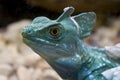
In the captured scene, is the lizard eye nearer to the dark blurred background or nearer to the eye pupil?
the eye pupil

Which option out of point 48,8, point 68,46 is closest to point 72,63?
point 68,46

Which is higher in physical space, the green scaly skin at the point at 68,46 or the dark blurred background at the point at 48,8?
the dark blurred background at the point at 48,8

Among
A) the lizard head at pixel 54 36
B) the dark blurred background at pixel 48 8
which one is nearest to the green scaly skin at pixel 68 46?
the lizard head at pixel 54 36

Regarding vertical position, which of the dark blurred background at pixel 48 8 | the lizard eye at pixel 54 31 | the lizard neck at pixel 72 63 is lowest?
the lizard neck at pixel 72 63

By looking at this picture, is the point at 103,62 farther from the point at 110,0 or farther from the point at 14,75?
the point at 110,0

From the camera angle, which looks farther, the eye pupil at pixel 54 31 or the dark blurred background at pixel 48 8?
the dark blurred background at pixel 48 8

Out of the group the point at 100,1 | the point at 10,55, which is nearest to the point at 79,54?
the point at 10,55

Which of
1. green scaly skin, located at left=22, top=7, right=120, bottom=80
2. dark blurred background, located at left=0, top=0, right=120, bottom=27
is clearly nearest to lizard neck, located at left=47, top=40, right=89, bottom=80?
green scaly skin, located at left=22, top=7, right=120, bottom=80

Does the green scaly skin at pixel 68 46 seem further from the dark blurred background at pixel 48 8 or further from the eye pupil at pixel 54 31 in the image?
the dark blurred background at pixel 48 8
